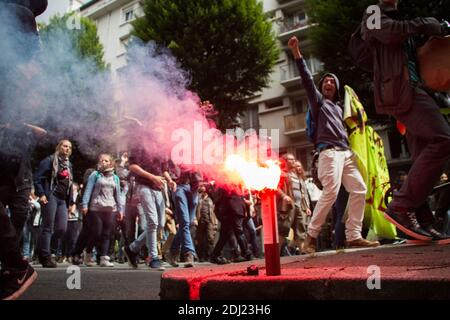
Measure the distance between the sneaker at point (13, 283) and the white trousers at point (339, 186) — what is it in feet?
8.49

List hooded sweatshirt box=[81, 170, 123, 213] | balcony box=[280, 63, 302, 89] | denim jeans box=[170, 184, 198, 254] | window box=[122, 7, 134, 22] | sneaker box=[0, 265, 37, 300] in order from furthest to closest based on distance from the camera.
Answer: window box=[122, 7, 134, 22] < balcony box=[280, 63, 302, 89] < hooded sweatshirt box=[81, 170, 123, 213] < denim jeans box=[170, 184, 198, 254] < sneaker box=[0, 265, 37, 300]

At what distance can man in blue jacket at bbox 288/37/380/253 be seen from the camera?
153 inches

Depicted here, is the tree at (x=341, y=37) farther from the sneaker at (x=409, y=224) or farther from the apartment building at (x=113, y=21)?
the apartment building at (x=113, y=21)

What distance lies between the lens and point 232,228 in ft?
18.7

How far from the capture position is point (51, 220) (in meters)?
5.45

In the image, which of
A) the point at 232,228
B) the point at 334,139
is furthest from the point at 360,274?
the point at 232,228

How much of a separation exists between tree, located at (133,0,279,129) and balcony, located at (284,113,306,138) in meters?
4.54

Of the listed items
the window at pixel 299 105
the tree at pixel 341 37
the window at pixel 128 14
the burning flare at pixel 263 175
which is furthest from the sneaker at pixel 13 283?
the window at pixel 128 14

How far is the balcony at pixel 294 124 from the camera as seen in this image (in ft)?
70.4

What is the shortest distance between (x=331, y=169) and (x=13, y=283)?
285 cm

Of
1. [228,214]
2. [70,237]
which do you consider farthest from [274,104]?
[228,214]

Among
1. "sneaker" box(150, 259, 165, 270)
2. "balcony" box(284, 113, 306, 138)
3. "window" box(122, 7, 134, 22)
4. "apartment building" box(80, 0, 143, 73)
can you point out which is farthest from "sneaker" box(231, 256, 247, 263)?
"window" box(122, 7, 134, 22)

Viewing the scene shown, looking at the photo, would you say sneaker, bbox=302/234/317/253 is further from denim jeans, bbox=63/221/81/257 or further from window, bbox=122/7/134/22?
window, bbox=122/7/134/22
